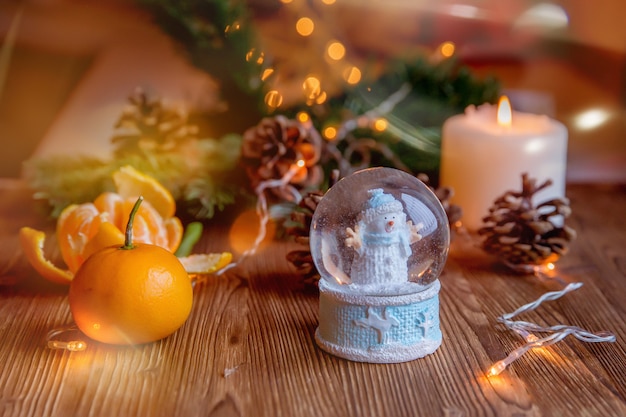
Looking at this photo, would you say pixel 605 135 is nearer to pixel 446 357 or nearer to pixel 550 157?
pixel 550 157

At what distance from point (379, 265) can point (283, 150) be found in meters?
0.46

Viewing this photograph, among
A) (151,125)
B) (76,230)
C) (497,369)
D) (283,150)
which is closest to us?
(497,369)

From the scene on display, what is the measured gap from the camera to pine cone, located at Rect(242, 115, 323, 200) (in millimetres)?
1256

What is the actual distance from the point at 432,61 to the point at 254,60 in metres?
0.43

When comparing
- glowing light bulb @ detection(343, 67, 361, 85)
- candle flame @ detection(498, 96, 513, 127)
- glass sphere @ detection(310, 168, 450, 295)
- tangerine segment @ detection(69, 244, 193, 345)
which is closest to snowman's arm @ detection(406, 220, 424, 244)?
glass sphere @ detection(310, 168, 450, 295)

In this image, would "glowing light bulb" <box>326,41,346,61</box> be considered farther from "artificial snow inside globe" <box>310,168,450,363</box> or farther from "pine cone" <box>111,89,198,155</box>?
"artificial snow inside globe" <box>310,168,450,363</box>

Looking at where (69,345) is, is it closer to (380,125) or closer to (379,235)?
(379,235)

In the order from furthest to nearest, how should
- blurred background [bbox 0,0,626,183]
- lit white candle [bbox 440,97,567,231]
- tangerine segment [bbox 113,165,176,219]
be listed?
blurred background [bbox 0,0,626,183], lit white candle [bbox 440,97,567,231], tangerine segment [bbox 113,165,176,219]

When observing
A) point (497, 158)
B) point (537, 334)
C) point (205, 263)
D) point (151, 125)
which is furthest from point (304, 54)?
point (537, 334)

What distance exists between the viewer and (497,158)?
125 cm

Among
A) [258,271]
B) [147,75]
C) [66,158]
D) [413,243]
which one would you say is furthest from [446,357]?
[147,75]

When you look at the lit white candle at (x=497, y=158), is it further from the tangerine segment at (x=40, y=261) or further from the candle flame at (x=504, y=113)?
the tangerine segment at (x=40, y=261)

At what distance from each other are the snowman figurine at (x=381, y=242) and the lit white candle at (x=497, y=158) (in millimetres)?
464

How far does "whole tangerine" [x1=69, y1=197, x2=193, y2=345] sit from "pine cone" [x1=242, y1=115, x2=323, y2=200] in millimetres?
437
